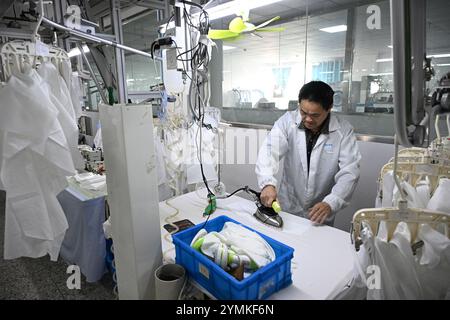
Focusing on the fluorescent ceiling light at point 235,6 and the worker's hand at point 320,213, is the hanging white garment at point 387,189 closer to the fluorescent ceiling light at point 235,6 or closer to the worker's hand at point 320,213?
the worker's hand at point 320,213

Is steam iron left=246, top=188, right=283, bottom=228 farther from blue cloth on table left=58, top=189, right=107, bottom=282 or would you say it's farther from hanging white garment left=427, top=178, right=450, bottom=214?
blue cloth on table left=58, top=189, right=107, bottom=282

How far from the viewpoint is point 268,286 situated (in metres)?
0.83

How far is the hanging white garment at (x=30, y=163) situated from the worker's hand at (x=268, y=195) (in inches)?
39.1

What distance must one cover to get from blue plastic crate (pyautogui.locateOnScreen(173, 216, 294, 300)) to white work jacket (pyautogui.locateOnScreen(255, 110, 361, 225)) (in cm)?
73

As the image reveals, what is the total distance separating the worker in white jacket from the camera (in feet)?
4.95

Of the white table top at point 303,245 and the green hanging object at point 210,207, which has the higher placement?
the green hanging object at point 210,207

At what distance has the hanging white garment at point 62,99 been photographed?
1.28m

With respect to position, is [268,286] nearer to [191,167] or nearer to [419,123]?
[419,123]

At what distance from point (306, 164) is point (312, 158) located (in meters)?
0.06

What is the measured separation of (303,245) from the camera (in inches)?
45.8

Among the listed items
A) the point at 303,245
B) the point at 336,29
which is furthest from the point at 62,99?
the point at 336,29

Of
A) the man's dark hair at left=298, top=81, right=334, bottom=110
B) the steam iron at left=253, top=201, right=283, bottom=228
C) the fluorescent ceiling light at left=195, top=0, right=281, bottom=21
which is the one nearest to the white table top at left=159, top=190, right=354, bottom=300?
the steam iron at left=253, top=201, right=283, bottom=228

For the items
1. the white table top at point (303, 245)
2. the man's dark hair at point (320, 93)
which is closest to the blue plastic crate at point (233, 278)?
the white table top at point (303, 245)

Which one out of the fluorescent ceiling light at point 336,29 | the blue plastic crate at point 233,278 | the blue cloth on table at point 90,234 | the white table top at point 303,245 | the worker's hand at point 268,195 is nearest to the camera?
the blue plastic crate at point 233,278
